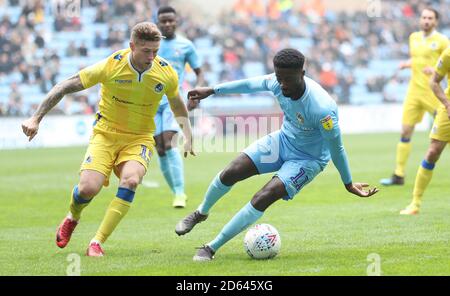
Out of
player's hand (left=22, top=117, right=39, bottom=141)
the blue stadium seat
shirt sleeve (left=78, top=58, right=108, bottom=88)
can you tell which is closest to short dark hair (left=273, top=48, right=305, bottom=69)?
shirt sleeve (left=78, top=58, right=108, bottom=88)

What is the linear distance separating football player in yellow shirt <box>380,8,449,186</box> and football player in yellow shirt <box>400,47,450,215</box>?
3377 millimetres

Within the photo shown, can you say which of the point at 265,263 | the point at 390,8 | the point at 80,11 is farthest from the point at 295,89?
the point at 390,8

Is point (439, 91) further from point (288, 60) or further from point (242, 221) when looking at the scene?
point (242, 221)

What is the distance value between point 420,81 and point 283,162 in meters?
6.52

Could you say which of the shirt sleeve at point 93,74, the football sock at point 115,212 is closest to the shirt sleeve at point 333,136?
the football sock at point 115,212

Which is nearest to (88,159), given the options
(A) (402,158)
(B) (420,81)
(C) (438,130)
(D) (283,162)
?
(D) (283,162)

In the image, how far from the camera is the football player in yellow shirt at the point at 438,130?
10.0 meters

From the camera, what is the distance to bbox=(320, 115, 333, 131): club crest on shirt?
782cm

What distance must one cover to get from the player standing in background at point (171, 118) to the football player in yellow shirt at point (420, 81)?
12.6ft

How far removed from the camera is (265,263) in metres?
7.85

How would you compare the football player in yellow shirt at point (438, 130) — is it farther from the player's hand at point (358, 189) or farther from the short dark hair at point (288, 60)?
the short dark hair at point (288, 60)

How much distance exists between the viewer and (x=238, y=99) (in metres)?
30.9

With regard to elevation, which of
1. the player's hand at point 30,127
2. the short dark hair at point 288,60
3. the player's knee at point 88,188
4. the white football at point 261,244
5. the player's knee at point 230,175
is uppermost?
the short dark hair at point 288,60
